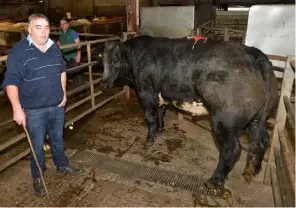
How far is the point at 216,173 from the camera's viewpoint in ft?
11.4

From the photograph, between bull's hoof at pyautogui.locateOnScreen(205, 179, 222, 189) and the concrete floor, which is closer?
the concrete floor

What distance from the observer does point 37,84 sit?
9.62 feet

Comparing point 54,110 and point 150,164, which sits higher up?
point 54,110

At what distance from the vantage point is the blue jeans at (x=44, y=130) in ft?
10.0

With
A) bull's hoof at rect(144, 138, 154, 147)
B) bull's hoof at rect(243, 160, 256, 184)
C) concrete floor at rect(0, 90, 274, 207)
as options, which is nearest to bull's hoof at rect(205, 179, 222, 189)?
concrete floor at rect(0, 90, 274, 207)

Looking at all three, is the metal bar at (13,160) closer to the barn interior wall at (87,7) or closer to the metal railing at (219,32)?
the metal railing at (219,32)

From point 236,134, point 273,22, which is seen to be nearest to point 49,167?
point 236,134

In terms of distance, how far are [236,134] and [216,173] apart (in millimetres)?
619

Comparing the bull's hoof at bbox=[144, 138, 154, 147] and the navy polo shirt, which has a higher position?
the navy polo shirt

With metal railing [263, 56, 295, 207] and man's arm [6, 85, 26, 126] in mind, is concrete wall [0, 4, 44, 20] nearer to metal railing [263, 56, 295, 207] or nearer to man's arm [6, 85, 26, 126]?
man's arm [6, 85, 26, 126]

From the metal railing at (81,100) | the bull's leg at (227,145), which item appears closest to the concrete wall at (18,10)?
the metal railing at (81,100)

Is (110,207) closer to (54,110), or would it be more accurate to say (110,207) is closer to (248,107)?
(54,110)

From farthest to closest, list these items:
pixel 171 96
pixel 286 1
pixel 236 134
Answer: pixel 286 1 < pixel 171 96 < pixel 236 134

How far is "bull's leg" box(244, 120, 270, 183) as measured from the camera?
330 centimetres
